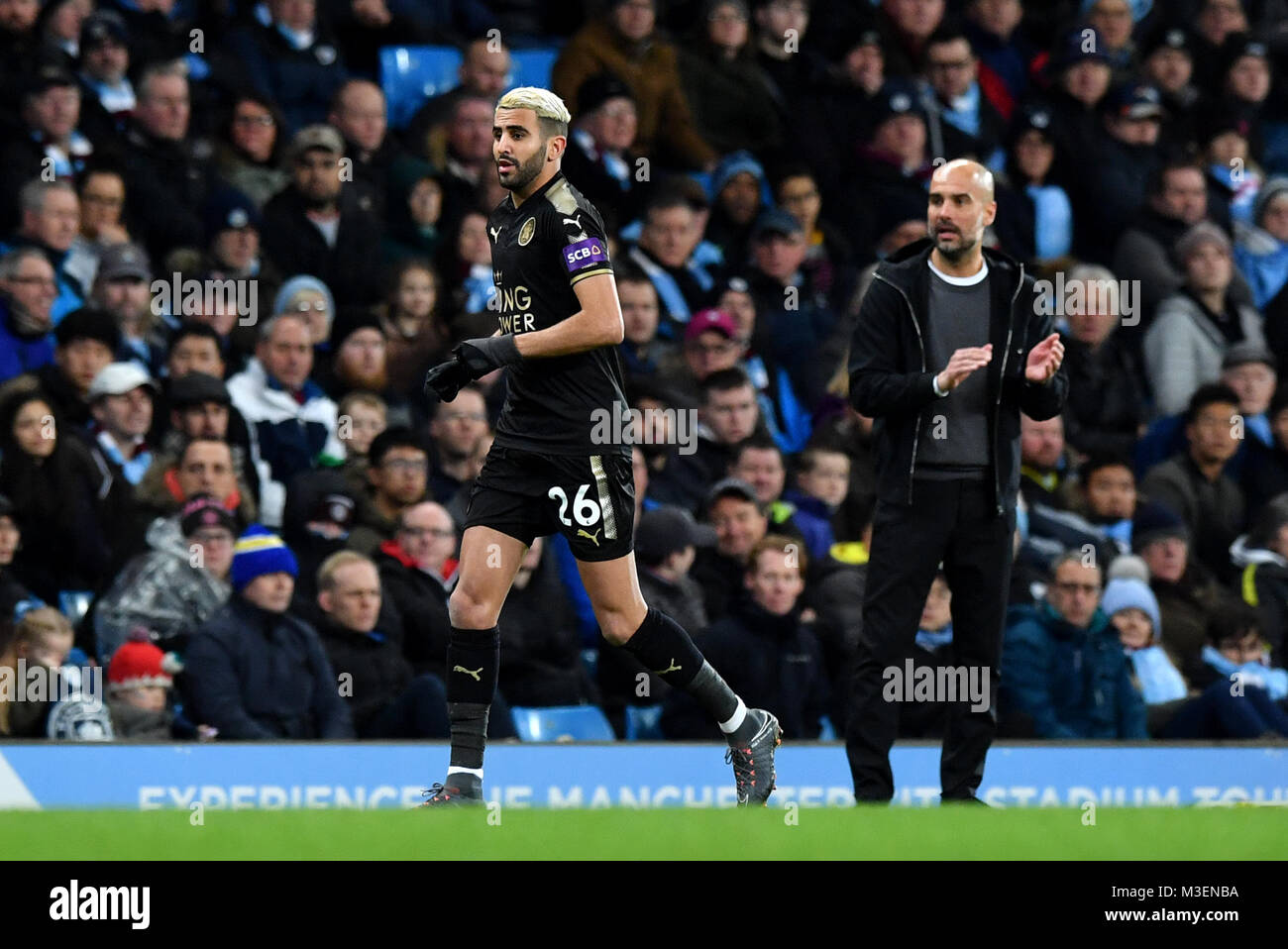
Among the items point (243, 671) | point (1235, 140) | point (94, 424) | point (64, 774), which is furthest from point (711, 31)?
point (64, 774)

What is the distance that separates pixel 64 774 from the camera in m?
9.29

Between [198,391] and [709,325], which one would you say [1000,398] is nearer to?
[709,325]

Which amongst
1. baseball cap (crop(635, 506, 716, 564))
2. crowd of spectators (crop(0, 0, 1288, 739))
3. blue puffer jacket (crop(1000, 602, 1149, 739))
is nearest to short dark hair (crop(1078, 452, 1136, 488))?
crowd of spectators (crop(0, 0, 1288, 739))

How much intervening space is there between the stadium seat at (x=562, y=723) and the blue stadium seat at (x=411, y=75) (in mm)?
4634

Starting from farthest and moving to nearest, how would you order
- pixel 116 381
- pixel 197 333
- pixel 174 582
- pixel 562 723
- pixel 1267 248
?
pixel 1267 248
pixel 197 333
pixel 116 381
pixel 562 723
pixel 174 582

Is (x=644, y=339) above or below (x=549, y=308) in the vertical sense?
above

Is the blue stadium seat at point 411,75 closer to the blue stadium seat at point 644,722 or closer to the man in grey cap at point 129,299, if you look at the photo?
the man in grey cap at point 129,299

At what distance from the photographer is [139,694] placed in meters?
9.88

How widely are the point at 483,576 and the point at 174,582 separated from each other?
10.8ft

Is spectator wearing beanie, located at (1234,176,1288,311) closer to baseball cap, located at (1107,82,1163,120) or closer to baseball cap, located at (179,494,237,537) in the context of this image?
baseball cap, located at (1107,82,1163,120)

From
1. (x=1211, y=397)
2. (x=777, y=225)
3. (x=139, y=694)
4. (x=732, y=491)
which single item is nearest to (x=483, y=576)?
(x=139, y=694)

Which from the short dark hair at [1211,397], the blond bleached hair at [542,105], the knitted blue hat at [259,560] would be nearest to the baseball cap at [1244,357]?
the short dark hair at [1211,397]

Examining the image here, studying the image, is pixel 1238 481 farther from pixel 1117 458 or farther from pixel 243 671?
pixel 243 671

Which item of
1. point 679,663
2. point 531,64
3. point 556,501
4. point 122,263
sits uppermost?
point 531,64
